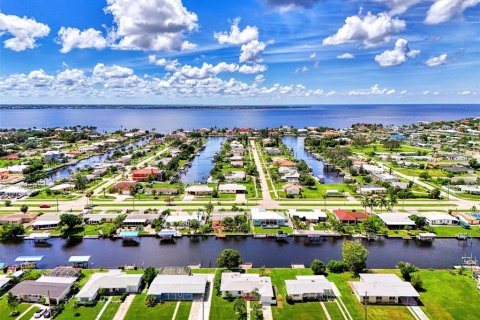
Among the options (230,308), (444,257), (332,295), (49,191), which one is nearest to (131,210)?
(49,191)

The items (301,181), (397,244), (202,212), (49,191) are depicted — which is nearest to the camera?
(397,244)

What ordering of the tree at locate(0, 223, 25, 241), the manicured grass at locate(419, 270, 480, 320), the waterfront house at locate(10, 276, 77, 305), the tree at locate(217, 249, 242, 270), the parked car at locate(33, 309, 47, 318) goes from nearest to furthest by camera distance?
the parked car at locate(33, 309, 47, 318) → the manicured grass at locate(419, 270, 480, 320) → the waterfront house at locate(10, 276, 77, 305) → the tree at locate(217, 249, 242, 270) → the tree at locate(0, 223, 25, 241)

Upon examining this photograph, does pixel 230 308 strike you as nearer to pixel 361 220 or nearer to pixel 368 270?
pixel 368 270

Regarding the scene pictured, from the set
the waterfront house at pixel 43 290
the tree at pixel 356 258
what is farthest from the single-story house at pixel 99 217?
the tree at pixel 356 258

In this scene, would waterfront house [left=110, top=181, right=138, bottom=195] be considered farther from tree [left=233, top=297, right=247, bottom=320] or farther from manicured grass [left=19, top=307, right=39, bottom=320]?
tree [left=233, top=297, right=247, bottom=320]

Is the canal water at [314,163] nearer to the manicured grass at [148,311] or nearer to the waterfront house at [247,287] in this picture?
the waterfront house at [247,287]

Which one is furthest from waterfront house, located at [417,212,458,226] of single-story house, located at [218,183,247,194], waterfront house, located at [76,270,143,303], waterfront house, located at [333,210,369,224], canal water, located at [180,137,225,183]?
canal water, located at [180,137,225,183]

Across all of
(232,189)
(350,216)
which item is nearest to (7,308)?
(350,216)
